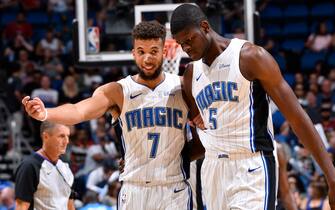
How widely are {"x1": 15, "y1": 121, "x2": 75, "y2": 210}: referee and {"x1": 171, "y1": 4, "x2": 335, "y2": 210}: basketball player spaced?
2080 mm

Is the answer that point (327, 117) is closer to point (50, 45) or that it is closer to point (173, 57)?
point (173, 57)

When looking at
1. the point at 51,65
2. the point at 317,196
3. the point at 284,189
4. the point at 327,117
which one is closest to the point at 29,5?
the point at 51,65

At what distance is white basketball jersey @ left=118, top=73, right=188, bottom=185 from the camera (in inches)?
194

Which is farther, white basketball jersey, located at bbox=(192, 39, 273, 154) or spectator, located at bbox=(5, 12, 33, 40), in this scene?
spectator, located at bbox=(5, 12, 33, 40)

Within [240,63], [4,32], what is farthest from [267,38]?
[240,63]

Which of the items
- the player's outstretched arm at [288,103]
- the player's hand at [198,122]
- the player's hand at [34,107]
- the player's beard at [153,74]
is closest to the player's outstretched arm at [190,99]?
the player's hand at [198,122]

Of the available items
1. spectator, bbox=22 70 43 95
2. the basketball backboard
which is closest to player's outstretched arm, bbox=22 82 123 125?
the basketball backboard

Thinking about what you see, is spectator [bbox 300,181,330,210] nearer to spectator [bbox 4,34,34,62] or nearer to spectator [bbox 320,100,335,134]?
spectator [bbox 320,100,335,134]

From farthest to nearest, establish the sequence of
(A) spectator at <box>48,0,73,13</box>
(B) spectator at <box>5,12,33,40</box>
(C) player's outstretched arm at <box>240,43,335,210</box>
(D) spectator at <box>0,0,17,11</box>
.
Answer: (D) spectator at <box>0,0,17,11</box> → (A) spectator at <box>48,0,73,13</box> → (B) spectator at <box>5,12,33,40</box> → (C) player's outstretched arm at <box>240,43,335,210</box>

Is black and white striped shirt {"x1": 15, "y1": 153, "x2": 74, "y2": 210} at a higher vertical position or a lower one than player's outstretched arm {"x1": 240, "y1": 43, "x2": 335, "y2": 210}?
lower

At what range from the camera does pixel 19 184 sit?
19.9 ft

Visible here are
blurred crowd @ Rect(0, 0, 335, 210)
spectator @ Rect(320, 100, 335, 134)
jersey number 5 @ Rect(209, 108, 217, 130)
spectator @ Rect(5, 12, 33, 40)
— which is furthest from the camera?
spectator @ Rect(5, 12, 33, 40)

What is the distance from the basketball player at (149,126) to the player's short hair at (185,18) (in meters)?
0.45

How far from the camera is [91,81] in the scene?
47.1 feet
